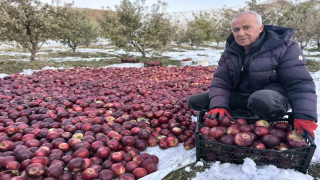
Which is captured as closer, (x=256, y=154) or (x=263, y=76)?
(x=256, y=154)

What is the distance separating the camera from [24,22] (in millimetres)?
11094

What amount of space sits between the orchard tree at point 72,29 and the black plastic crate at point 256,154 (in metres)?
12.3

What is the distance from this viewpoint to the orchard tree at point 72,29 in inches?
510

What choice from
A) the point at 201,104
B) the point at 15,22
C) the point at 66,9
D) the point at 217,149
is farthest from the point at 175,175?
the point at 66,9

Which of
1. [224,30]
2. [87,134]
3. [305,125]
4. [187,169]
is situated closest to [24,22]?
[87,134]

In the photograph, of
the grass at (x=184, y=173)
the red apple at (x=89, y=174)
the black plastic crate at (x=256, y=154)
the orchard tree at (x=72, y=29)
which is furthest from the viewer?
the orchard tree at (x=72, y=29)

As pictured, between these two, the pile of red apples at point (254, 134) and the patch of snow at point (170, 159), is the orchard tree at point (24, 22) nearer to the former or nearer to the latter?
the patch of snow at point (170, 159)

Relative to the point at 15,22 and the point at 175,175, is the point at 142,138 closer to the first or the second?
the point at 175,175

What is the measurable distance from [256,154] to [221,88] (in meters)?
0.93

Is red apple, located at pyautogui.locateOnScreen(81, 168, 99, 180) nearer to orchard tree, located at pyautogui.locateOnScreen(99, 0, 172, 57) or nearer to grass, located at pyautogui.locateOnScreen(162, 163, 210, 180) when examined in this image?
A: grass, located at pyautogui.locateOnScreen(162, 163, 210, 180)

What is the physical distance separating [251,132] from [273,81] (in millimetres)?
733

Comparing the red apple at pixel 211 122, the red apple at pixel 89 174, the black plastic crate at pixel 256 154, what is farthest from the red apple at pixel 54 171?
the red apple at pixel 211 122

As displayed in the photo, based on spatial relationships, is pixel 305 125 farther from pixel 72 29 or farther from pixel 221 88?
pixel 72 29

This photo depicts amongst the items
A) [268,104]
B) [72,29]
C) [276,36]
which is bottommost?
[268,104]
